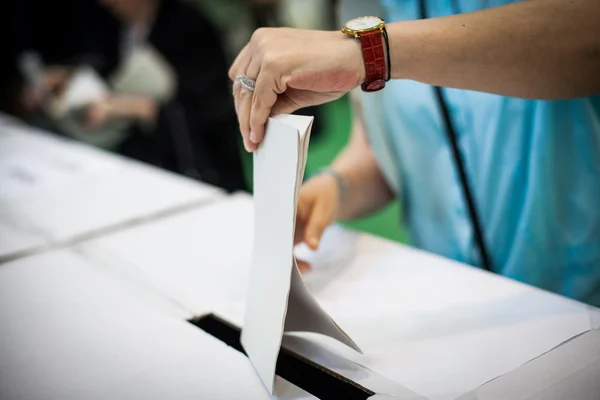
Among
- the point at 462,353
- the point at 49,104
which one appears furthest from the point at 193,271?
the point at 49,104

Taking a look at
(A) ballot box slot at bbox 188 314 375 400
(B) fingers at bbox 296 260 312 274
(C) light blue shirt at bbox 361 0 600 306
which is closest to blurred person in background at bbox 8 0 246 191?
(C) light blue shirt at bbox 361 0 600 306

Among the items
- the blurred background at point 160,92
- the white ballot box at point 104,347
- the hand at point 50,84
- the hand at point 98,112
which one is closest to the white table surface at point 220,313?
the white ballot box at point 104,347

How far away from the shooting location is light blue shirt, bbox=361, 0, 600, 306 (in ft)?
3.11

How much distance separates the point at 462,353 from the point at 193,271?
0.43 m

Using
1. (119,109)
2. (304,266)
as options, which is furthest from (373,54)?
(119,109)

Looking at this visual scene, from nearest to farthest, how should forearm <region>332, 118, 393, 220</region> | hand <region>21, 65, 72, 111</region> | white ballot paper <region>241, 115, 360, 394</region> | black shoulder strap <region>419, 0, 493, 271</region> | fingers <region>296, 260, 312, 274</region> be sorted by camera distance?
white ballot paper <region>241, 115, 360, 394</region>
fingers <region>296, 260, 312, 274</region>
black shoulder strap <region>419, 0, 493, 271</region>
forearm <region>332, 118, 393, 220</region>
hand <region>21, 65, 72, 111</region>

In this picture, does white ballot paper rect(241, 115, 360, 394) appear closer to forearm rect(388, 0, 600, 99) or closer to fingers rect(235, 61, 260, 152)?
fingers rect(235, 61, 260, 152)

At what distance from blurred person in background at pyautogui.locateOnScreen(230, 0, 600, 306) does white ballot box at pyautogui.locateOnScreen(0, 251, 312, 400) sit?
26 centimetres

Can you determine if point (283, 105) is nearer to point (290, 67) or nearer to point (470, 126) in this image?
point (290, 67)

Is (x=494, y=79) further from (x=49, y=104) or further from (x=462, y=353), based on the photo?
(x=49, y=104)

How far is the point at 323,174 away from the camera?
1123 mm

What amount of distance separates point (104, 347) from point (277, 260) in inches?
9.9

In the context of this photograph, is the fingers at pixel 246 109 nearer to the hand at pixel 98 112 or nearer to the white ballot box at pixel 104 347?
the white ballot box at pixel 104 347

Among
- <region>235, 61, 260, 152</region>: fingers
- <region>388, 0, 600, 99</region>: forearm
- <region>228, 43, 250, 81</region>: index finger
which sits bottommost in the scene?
<region>235, 61, 260, 152</region>: fingers
